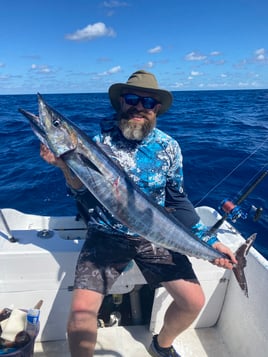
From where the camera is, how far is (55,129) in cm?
240

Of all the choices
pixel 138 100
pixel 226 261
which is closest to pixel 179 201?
pixel 226 261

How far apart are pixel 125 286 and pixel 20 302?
103 cm

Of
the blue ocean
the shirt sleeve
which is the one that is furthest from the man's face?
the blue ocean

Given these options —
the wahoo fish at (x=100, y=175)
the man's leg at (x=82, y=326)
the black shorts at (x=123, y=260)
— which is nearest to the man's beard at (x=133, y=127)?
the wahoo fish at (x=100, y=175)

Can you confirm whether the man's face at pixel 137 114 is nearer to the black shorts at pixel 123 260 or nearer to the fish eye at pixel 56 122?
the fish eye at pixel 56 122

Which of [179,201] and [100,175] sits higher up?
[100,175]

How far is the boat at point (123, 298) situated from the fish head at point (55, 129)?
3.51ft

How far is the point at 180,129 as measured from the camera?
612 inches

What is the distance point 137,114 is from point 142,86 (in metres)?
0.26

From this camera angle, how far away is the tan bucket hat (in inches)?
117

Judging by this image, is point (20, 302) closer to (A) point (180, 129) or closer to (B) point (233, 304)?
(B) point (233, 304)

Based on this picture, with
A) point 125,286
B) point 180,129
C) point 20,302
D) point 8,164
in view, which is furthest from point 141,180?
point 180,129

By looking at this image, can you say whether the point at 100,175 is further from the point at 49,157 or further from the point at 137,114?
the point at 137,114

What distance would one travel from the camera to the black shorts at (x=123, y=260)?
281 cm
